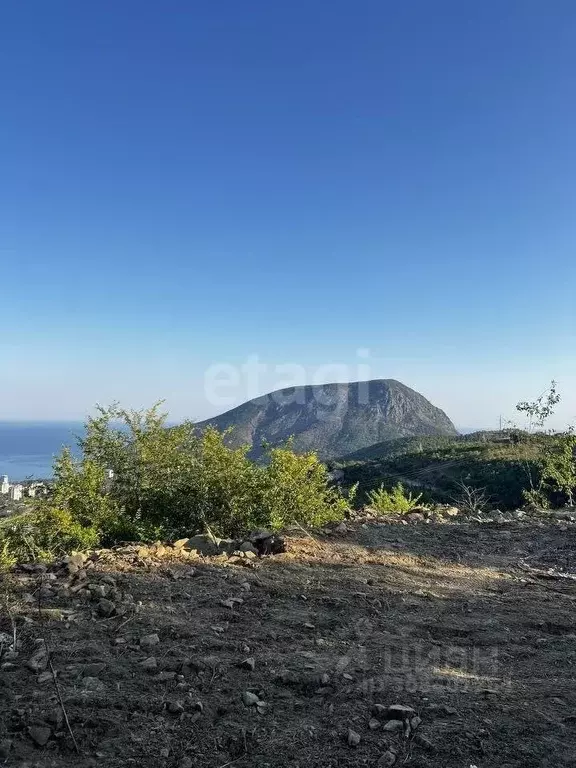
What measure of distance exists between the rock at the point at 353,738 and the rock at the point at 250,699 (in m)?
0.56

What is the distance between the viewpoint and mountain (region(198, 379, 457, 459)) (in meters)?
105

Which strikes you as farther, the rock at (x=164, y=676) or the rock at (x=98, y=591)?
the rock at (x=98, y=591)

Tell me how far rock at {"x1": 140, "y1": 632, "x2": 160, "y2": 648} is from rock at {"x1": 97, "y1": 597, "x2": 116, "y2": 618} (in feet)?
1.95

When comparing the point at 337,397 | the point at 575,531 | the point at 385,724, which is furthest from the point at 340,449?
the point at 385,724

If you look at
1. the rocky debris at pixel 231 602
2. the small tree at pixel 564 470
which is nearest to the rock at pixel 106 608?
the rocky debris at pixel 231 602

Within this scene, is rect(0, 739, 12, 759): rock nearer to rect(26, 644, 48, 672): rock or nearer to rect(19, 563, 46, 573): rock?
rect(26, 644, 48, 672): rock

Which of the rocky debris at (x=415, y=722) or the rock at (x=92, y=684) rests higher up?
the rock at (x=92, y=684)

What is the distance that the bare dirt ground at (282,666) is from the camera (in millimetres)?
2662

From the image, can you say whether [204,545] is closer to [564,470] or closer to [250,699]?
[250,699]

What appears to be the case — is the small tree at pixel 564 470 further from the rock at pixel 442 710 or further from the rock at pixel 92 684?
the rock at pixel 92 684

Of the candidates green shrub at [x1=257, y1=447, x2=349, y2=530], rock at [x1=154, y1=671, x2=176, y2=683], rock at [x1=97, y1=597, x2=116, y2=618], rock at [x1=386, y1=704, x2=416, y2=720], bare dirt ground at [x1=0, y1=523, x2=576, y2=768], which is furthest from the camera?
green shrub at [x1=257, y1=447, x2=349, y2=530]

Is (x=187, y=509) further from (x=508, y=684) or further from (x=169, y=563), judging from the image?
(x=508, y=684)

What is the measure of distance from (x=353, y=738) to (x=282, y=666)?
851 millimetres

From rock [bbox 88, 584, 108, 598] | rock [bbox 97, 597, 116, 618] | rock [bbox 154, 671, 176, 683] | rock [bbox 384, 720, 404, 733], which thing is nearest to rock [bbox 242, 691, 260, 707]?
rock [bbox 154, 671, 176, 683]
